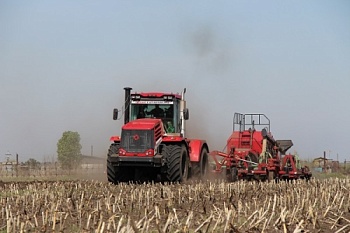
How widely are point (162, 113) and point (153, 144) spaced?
1.64 meters

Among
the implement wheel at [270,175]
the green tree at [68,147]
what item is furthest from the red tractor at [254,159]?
the green tree at [68,147]

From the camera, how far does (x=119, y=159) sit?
15625 mm

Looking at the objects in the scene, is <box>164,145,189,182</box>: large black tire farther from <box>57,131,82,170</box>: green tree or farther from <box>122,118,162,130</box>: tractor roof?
<box>57,131,82,170</box>: green tree

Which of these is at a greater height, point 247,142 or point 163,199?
point 247,142

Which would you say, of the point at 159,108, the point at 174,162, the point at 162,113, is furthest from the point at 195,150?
the point at 174,162

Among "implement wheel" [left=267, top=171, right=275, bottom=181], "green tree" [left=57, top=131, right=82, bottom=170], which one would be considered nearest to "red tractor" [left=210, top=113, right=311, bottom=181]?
"implement wheel" [left=267, top=171, right=275, bottom=181]

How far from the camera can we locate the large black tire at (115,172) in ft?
53.0

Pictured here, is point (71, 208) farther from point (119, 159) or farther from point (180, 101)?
point (180, 101)

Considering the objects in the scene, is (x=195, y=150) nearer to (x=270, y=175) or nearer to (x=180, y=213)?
(x=270, y=175)

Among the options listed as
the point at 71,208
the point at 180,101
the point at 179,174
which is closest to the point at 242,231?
the point at 71,208

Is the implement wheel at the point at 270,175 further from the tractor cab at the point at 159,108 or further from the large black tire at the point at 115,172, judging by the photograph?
the large black tire at the point at 115,172

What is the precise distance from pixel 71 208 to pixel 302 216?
3.80 meters

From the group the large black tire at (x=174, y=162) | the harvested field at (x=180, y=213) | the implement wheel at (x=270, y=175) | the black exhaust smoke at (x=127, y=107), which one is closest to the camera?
the harvested field at (x=180, y=213)

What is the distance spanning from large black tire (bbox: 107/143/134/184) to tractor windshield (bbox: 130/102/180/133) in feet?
4.34
